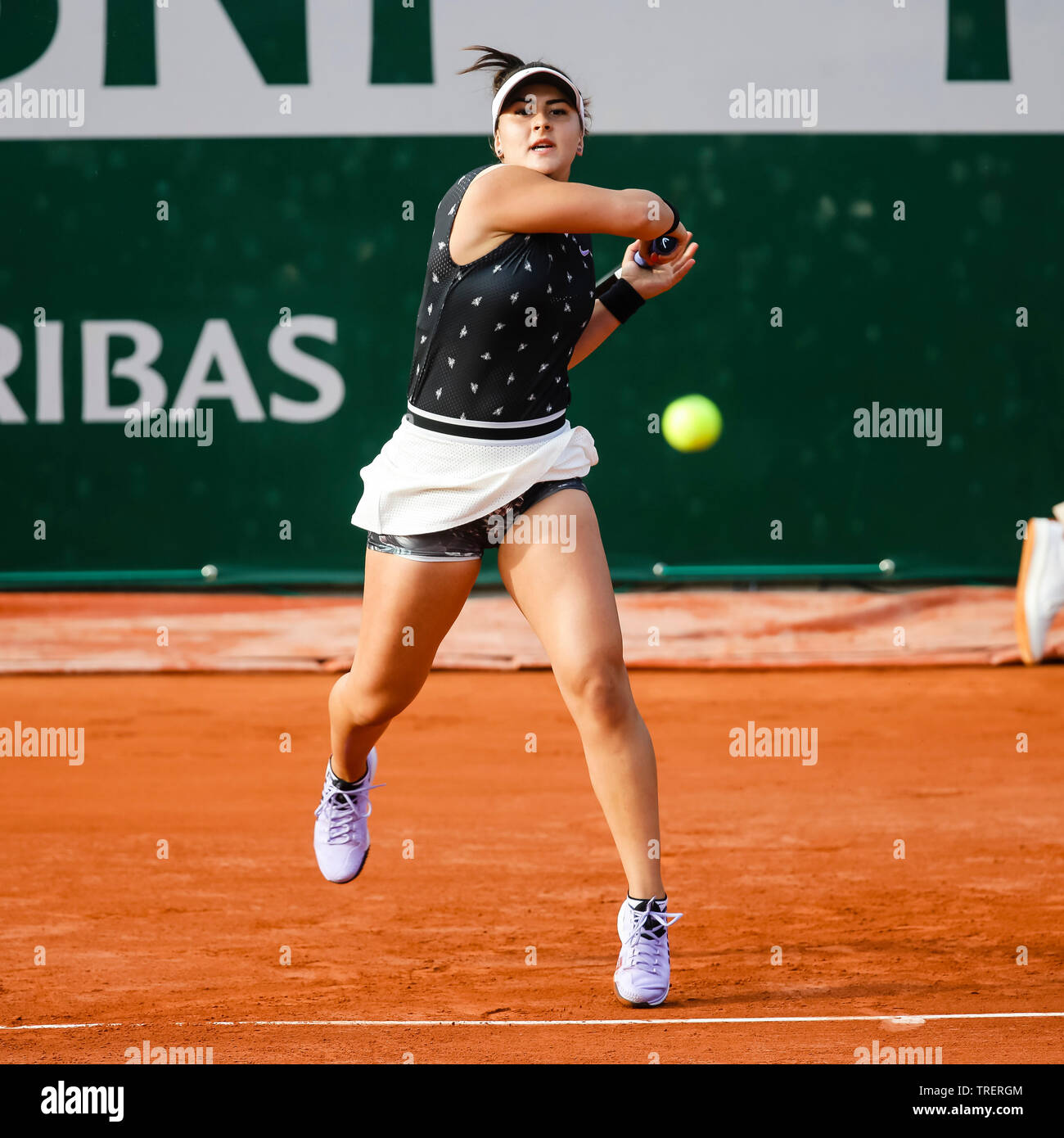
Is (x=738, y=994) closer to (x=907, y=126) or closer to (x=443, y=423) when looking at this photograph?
(x=443, y=423)

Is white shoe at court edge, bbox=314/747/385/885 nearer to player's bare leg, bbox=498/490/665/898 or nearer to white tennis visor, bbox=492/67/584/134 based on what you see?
player's bare leg, bbox=498/490/665/898

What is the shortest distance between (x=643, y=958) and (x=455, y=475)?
991mm

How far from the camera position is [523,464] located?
2777mm

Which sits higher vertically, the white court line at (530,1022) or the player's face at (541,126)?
the player's face at (541,126)

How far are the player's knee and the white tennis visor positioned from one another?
42.8 inches

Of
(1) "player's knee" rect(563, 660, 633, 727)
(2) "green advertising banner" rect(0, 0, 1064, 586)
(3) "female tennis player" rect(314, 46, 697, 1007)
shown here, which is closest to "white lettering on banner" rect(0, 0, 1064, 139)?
(2) "green advertising banner" rect(0, 0, 1064, 586)

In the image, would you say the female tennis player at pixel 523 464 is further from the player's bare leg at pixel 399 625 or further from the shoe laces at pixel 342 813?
the shoe laces at pixel 342 813

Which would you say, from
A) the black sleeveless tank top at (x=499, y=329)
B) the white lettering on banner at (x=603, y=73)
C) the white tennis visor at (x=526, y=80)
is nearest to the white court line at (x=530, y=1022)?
the black sleeveless tank top at (x=499, y=329)

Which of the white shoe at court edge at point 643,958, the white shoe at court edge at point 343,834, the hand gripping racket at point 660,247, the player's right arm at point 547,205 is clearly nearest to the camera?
the player's right arm at point 547,205

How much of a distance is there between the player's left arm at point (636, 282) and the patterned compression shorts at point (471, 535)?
0.36 meters

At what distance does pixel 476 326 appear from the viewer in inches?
108

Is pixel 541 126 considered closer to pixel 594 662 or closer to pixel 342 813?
pixel 594 662

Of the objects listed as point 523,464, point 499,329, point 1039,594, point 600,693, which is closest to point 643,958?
point 600,693

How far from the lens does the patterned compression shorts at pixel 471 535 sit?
110 inches
